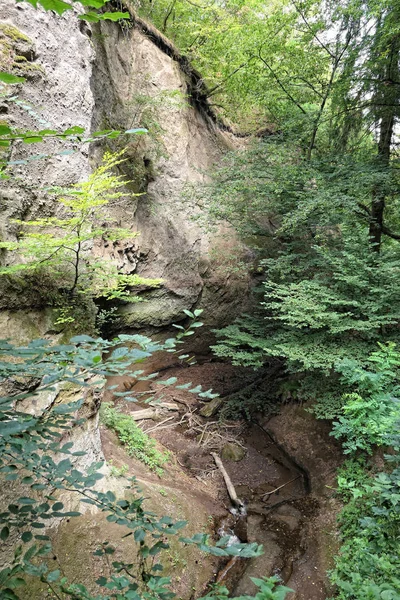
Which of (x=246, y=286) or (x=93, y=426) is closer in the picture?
(x=93, y=426)

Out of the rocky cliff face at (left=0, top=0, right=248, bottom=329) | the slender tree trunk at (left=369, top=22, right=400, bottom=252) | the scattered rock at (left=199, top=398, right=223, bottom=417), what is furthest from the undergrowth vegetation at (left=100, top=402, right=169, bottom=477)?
the slender tree trunk at (left=369, top=22, right=400, bottom=252)

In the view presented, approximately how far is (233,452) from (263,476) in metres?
0.76

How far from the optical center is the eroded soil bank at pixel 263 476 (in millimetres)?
4184

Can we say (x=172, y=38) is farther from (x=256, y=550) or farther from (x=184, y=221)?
(x=256, y=550)

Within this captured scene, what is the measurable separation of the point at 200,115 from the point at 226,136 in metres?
1.43

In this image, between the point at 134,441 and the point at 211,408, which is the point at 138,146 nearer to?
the point at 134,441

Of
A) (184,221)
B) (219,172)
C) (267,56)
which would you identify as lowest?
(184,221)

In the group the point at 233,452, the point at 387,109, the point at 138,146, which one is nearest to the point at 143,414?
the point at 233,452

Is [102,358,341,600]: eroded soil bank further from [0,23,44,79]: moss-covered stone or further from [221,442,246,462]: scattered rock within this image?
[0,23,44,79]: moss-covered stone

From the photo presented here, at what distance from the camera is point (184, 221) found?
25.5ft

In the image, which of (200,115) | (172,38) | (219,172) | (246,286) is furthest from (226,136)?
(246,286)

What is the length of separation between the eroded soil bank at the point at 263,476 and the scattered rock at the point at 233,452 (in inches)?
0.8

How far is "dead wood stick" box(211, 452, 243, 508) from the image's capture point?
215 inches

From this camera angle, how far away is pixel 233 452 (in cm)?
662
